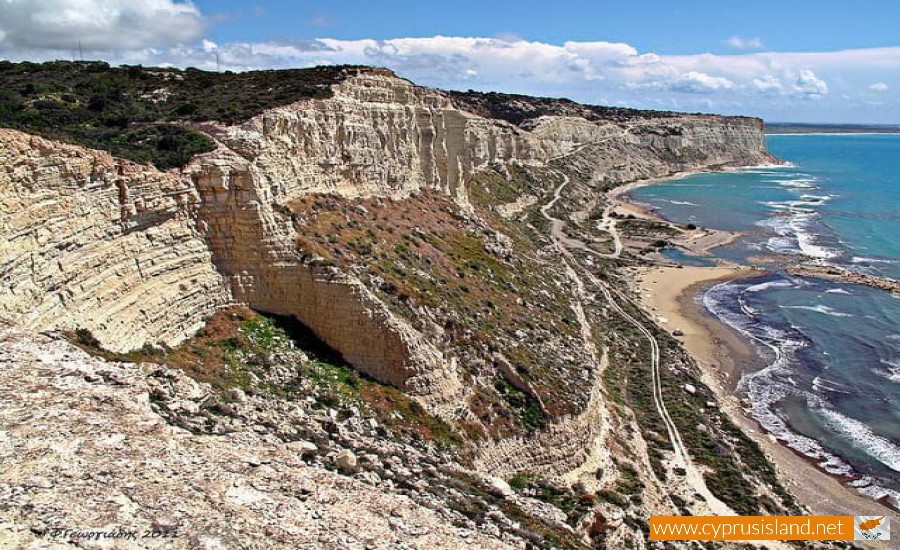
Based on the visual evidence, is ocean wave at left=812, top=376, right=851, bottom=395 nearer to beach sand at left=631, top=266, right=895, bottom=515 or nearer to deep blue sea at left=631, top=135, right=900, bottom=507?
deep blue sea at left=631, top=135, right=900, bottom=507

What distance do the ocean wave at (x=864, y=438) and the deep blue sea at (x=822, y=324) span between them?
50 millimetres

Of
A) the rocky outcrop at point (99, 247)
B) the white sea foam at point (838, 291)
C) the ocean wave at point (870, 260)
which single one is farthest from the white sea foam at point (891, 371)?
the rocky outcrop at point (99, 247)

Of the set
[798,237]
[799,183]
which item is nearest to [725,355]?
[798,237]

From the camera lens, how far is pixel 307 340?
66.9 ft

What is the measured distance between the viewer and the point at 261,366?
1809cm

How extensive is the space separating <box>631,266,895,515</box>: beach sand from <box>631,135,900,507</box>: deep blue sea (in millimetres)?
983

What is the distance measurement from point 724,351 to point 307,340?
101 ft

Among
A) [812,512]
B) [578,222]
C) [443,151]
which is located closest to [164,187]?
[812,512]

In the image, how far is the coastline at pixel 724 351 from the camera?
25.8 meters

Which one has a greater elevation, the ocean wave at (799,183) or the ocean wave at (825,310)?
the ocean wave at (799,183)

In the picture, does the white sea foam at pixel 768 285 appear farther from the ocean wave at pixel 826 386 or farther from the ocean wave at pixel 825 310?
the ocean wave at pixel 826 386

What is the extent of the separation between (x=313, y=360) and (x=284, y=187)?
10000 mm

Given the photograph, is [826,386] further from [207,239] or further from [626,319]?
[207,239]

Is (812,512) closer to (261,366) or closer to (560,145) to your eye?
(261,366)
